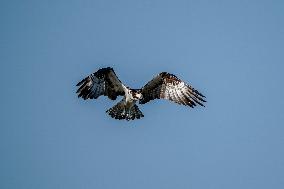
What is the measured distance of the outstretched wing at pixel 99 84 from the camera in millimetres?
13977

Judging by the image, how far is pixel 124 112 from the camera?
14.1 metres

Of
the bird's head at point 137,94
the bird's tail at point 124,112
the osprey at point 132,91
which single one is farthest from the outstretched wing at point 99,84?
the bird's tail at point 124,112

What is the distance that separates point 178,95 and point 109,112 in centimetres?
177

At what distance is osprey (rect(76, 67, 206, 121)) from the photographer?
13961 millimetres

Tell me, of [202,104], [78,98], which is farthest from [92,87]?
[202,104]

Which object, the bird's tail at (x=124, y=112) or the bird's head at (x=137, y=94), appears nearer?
the bird's tail at (x=124, y=112)

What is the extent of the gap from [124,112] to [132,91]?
66cm

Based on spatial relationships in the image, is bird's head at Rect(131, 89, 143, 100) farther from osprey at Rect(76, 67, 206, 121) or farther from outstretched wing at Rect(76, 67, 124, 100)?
outstretched wing at Rect(76, 67, 124, 100)

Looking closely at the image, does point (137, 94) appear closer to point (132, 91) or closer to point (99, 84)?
point (132, 91)

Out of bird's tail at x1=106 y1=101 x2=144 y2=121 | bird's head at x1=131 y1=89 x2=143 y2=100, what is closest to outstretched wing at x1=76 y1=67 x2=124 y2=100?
bird's head at x1=131 y1=89 x2=143 y2=100

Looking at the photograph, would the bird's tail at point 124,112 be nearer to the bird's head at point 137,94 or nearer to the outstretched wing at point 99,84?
the bird's head at point 137,94

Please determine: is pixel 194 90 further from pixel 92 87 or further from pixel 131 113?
pixel 92 87

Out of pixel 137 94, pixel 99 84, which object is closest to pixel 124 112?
pixel 137 94

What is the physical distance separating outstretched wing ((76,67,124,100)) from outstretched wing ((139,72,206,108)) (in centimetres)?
68
